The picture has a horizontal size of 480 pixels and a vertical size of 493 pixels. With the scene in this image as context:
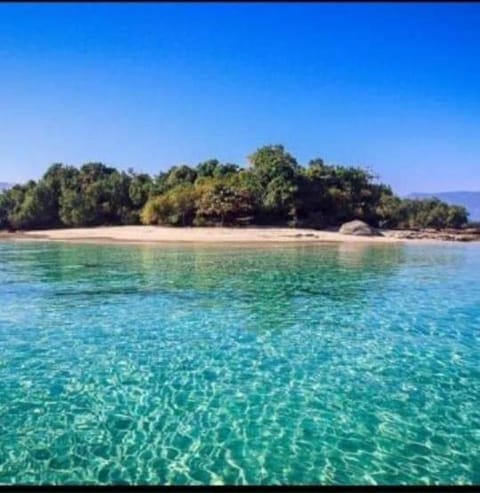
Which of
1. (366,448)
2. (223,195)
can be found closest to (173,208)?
(223,195)

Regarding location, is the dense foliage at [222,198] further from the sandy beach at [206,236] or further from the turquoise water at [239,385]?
the turquoise water at [239,385]

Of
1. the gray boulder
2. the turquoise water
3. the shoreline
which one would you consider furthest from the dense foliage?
the turquoise water

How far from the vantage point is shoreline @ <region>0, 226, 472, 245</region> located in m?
43.9

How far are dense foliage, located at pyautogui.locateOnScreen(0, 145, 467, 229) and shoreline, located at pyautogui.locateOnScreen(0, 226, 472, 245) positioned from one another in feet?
10.8

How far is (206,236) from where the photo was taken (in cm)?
4616

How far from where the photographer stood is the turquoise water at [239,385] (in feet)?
19.7

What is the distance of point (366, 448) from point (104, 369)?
16.6 ft

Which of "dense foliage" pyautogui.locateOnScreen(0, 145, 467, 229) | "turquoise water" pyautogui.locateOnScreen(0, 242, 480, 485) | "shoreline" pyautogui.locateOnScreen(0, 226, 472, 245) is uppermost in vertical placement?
"dense foliage" pyautogui.locateOnScreen(0, 145, 467, 229)

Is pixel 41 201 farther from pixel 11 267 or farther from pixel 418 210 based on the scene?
pixel 418 210

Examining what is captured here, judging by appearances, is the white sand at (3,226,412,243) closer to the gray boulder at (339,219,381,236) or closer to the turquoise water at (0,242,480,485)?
the gray boulder at (339,219,381,236)

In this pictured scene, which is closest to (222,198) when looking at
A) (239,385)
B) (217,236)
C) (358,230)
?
(217,236)

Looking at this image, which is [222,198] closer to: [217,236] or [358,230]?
[217,236]

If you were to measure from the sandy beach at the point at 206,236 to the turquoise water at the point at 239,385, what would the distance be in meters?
26.1

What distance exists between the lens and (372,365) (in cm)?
961
